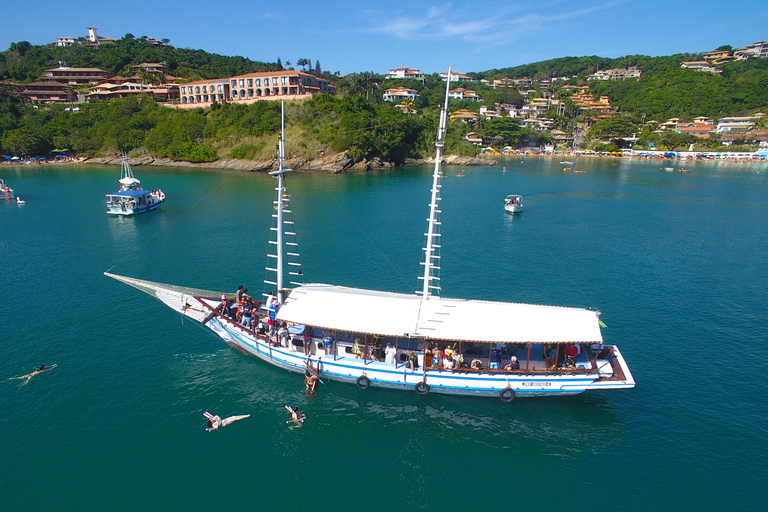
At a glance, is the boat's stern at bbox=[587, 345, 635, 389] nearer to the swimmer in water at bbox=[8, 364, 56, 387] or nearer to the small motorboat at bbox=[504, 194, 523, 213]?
the swimmer in water at bbox=[8, 364, 56, 387]

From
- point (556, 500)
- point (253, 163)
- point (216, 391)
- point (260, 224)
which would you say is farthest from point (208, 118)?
point (556, 500)

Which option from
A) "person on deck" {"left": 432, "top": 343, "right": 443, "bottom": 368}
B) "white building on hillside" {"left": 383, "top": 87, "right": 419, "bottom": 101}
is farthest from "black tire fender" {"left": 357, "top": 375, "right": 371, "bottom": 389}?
"white building on hillside" {"left": 383, "top": 87, "right": 419, "bottom": 101}

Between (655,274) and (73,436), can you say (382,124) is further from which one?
(73,436)

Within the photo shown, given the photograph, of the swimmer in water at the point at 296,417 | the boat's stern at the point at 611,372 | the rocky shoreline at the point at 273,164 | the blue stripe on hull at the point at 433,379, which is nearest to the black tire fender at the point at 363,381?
the blue stripe on hull at the point at 433,379

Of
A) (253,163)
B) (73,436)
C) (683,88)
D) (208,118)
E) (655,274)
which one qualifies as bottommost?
(73,436)

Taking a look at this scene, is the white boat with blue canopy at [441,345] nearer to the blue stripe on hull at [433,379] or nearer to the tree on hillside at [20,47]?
the blue stripe on hull at [433,379]
